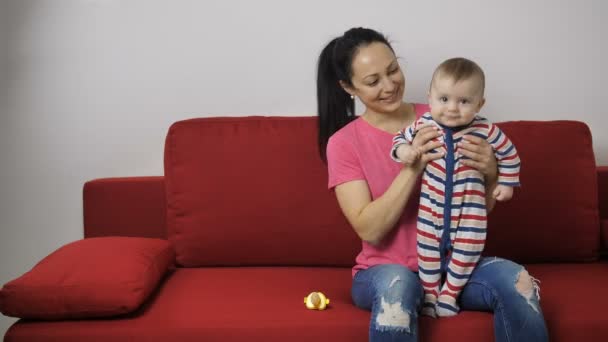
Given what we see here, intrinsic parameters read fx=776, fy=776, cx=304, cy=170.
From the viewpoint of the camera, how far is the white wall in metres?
2.76

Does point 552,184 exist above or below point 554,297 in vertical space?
above

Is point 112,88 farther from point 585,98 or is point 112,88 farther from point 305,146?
point 585,98

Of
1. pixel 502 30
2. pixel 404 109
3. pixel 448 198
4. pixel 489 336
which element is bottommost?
pixel 489 336

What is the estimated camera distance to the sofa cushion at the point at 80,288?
1.96 metres

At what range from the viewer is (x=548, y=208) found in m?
2.40

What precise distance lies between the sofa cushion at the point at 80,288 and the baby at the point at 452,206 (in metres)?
0.74

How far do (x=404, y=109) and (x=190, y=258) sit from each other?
83 centimetres

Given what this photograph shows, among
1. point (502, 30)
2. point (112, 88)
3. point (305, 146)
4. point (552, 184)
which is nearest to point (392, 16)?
point (502, 30)

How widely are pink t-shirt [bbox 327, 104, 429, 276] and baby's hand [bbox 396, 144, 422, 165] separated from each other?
154 millimetres

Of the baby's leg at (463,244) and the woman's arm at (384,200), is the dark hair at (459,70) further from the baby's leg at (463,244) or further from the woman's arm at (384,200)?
the baby's leg at (463,244)

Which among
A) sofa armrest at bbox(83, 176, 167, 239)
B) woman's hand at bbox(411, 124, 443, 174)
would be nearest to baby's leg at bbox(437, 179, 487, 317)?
woman's hand at bbox(411, 124, 443, 174)

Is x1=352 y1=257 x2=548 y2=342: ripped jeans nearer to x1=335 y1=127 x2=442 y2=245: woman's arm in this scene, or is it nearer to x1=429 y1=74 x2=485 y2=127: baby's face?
x1=335 y1=127 x2=442 y2=245: woman's arm

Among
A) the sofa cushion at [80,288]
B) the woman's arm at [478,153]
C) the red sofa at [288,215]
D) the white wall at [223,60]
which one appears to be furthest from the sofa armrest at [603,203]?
the sofa cushion at [80,288]

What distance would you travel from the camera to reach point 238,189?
2430mm
